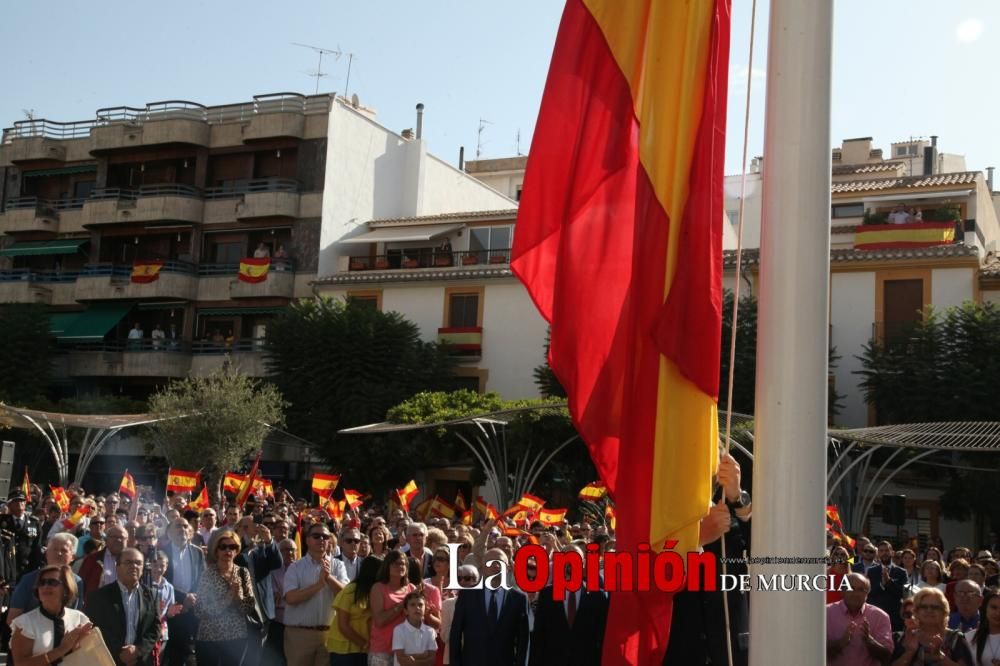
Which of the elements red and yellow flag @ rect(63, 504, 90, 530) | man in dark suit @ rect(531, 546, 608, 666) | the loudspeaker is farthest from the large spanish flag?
the loudspeaker

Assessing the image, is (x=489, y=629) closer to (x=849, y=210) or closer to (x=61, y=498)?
(x=61, y=498)

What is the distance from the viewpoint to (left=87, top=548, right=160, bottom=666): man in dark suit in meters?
8.23

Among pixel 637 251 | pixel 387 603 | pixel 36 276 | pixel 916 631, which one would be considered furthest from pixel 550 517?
pixel 36 276

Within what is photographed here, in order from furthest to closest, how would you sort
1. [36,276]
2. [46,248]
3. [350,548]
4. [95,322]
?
[36,276] → [46,248] → [95,322] → [350,548]

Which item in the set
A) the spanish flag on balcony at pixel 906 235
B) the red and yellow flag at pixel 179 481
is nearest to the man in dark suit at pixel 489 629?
the red and yellow flag at pixel 179 481

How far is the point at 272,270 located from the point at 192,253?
4.53m

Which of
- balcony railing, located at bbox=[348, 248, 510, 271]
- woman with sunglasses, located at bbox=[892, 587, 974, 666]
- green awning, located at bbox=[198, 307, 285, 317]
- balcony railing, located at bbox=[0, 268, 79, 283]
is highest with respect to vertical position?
balcony railing, located at bbox=[348, 248, 510, 271]

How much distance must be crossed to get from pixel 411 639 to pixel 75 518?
8114mm

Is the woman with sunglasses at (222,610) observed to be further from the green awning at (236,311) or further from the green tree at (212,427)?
the green awning at (236,311)

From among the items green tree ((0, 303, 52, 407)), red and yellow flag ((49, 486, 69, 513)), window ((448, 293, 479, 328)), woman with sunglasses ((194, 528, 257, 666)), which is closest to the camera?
woman with sunglasses ((194, 528, 257, 666))

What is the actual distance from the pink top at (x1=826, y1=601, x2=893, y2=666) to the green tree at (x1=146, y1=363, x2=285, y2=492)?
2827 centimetres

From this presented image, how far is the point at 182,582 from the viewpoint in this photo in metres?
10.0

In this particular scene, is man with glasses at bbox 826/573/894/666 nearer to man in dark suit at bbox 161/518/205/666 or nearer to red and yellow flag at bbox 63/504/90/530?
man in dark suit at bbox 161/518/205/666

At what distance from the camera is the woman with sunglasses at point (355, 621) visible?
8844mm
